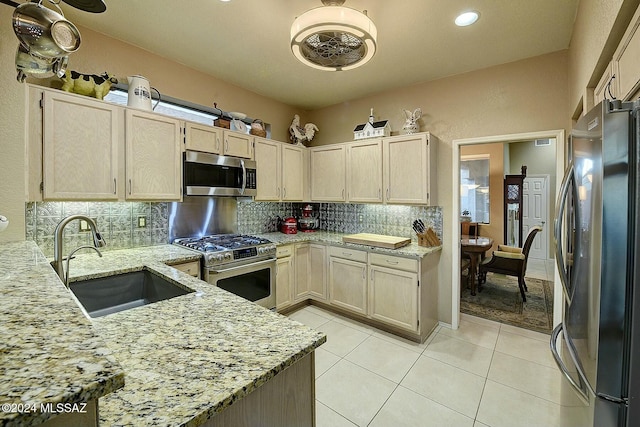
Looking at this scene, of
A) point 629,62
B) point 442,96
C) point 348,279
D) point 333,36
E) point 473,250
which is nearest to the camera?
point 629,62

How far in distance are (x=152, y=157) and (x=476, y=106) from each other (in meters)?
3.27

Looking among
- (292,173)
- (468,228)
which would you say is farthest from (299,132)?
(468,228)

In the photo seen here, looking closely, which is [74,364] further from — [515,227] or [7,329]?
[515,227]

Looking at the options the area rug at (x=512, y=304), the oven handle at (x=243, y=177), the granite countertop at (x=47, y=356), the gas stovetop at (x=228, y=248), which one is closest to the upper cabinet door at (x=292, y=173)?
the oven handle at (x=243, y=177)

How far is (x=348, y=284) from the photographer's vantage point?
10.8ft

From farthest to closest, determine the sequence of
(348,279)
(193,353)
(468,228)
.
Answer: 1. (468,228)
2. (348,279)
3. (193,353)

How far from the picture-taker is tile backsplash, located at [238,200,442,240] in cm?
340

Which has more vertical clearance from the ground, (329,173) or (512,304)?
(329,173)

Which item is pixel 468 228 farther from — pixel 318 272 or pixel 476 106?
pixel 318 272

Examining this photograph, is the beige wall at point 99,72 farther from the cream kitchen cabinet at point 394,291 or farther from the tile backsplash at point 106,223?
the cream kitchen cabinet at point 394,291

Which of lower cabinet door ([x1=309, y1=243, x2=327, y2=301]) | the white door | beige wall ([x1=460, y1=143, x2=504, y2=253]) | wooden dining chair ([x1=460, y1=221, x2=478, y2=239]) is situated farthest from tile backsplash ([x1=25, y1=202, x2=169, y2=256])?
the white door

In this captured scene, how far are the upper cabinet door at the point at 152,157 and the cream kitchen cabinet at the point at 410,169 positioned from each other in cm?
222

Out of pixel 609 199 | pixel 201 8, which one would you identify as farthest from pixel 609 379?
pixel 201 8

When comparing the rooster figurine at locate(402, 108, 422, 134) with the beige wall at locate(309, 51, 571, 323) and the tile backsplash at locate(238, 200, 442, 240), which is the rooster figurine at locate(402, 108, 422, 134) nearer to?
the beige wall at locate(309, 51, 571, 323)
